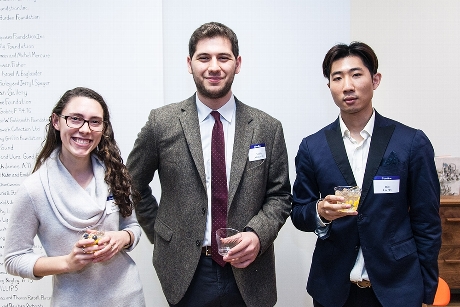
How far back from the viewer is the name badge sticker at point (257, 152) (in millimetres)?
2197

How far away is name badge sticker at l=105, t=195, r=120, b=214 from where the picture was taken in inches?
74.1

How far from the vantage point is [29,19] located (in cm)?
288

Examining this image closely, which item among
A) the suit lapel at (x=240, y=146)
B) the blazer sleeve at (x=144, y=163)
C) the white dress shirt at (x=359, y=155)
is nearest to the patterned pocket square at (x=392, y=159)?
the white dress shirt at (x=359, y=155)

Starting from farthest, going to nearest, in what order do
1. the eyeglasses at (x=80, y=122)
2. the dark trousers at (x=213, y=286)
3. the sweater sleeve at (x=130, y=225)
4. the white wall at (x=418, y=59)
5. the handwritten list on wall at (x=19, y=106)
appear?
1. the white wall at (x=418, y=59)
2. the handwritten list on wall at (x=19, y=106)
3. the dark trousers at (x=213, y=286)
4. the sweater sleeve at (x=130, y=225)
5. the eyeglasses at (x=80, y=122)

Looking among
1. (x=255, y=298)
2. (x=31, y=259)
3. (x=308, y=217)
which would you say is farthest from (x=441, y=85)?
(x=31, y=259)

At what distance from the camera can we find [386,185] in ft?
6.63

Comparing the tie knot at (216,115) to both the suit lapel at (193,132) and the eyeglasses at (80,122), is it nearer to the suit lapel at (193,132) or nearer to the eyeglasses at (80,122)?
the suit lapel at (193,132)

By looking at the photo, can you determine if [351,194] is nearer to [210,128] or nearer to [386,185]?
[386,185]

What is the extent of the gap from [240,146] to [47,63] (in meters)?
1.57

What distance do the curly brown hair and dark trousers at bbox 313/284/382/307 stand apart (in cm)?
114

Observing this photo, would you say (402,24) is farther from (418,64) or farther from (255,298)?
(255,298)

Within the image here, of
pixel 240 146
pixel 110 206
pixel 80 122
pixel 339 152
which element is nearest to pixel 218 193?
pixel 240 146

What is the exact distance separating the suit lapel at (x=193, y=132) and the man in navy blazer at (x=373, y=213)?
1.91 ft

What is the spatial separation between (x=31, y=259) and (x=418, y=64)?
12.9 ft
